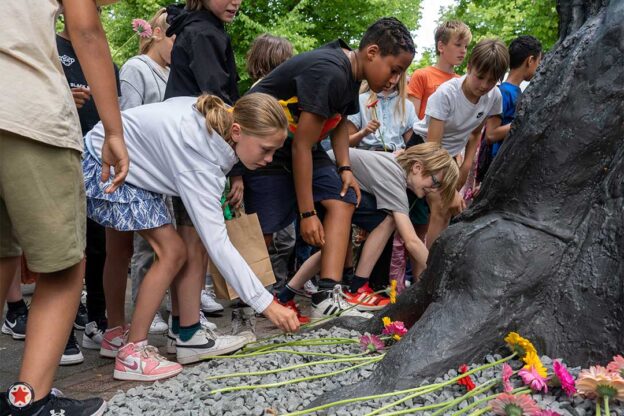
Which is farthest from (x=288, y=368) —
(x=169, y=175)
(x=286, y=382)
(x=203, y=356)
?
(x=169, y=175)

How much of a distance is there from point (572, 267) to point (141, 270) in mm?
2630

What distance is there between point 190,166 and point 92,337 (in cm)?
126

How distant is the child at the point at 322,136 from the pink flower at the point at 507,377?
169 cm

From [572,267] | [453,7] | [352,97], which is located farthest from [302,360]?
[453,7]

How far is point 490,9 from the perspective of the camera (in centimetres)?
1864

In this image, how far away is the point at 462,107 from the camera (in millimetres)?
5117

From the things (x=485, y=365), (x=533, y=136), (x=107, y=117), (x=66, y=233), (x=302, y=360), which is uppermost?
(x=533, y=136)

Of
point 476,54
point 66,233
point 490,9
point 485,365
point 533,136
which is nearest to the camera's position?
point 66,233

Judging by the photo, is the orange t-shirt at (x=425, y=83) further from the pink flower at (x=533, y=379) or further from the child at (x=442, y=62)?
the pink flower at (x=533, y=379)

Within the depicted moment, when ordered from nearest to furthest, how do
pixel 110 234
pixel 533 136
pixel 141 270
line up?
pixel 533 136 → pixel 110 234 → pixel 141 270

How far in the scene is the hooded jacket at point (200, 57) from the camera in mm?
3695

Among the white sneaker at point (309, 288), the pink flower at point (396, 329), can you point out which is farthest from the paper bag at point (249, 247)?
the white sneaker at point (309, 288)

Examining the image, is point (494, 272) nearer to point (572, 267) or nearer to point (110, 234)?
point (572, 267)

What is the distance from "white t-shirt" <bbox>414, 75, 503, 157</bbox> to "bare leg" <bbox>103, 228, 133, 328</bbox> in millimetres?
2415
